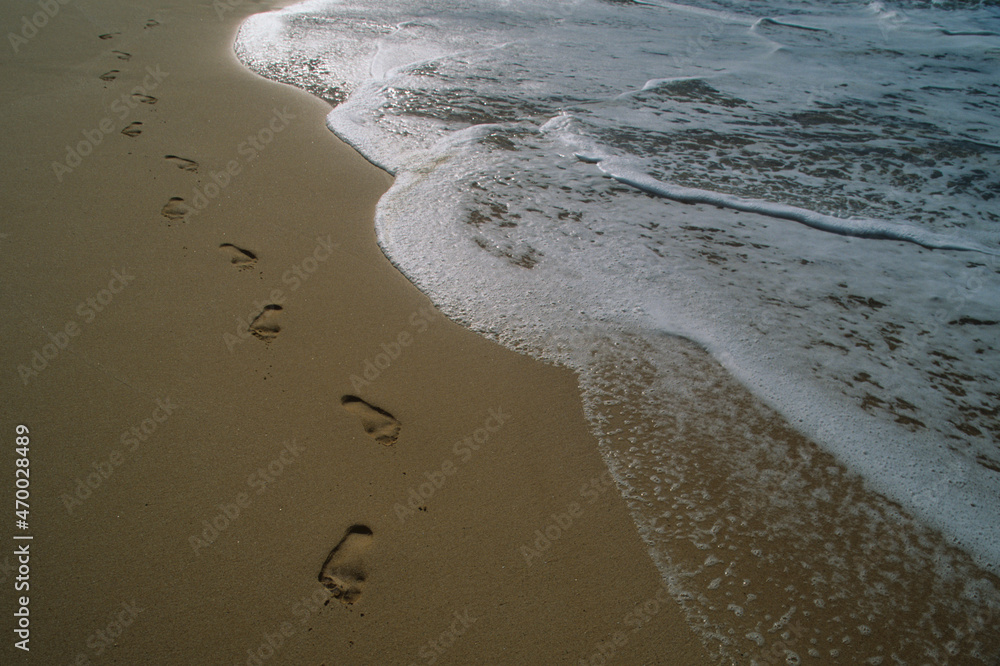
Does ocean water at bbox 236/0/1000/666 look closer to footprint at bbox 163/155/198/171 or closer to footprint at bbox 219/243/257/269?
footprint at bbox 219/243/257/269

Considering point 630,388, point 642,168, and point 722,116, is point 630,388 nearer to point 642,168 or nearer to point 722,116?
point 642,168

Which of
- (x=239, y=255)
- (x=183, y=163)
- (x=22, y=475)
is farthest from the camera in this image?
(x=183, y=163)

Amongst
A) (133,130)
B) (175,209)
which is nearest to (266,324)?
(175,209)

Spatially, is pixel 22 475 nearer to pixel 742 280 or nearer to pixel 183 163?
pixel 183 163

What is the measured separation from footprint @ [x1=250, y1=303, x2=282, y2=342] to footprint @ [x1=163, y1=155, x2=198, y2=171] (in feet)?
4.95

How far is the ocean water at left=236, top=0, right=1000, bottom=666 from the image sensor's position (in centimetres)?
187

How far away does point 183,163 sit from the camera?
3572 millimetres

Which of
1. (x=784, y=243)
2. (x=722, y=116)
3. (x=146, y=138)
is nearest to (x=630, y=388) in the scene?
(x=784, y=243)

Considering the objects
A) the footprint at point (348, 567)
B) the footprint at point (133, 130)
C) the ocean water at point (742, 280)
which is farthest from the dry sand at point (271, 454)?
the footprint at point (133, 130)

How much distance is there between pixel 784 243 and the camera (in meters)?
3.45

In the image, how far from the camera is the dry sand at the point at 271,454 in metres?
1.64

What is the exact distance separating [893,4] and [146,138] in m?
11.7

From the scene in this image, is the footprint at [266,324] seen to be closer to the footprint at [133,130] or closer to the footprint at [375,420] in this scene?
the footprint at [375,420]

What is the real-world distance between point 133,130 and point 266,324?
2.29 m
